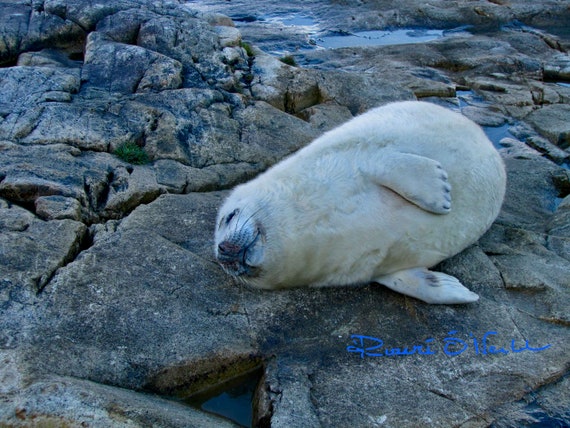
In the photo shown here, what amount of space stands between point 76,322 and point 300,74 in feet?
15.4

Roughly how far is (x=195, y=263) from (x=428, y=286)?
63.7 inches

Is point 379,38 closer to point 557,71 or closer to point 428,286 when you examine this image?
point 557,71

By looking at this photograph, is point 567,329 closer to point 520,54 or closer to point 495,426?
point 495,426

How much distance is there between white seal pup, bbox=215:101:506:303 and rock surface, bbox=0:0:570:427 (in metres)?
0.18

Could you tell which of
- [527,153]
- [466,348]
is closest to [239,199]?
[466,348]

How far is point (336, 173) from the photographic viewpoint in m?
4.14

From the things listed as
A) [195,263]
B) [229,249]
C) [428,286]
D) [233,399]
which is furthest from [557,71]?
[233,399]

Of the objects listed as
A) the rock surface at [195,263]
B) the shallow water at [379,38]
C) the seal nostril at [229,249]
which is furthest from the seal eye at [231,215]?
the shallow water at [379,38]

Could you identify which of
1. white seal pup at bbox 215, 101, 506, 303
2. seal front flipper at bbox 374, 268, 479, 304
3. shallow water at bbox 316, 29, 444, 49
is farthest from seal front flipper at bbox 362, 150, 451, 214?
shallow water at bbox 316, 29, 444, 49

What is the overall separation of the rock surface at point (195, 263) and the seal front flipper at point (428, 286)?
0.08 metres
